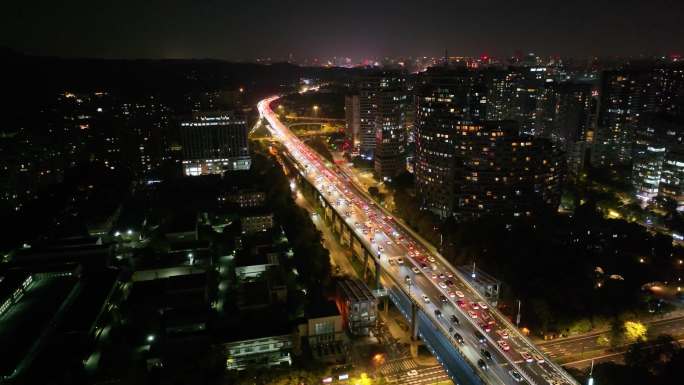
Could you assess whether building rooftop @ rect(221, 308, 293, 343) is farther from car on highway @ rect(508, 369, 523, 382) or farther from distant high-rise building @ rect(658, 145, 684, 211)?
distant high-rise building @ rect(658, 145, 684, 211)

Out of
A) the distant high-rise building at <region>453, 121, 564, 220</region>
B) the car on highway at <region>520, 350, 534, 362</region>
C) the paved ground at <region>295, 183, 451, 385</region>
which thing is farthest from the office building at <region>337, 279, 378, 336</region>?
the distant high-rise building at <region>453, 121, 564, 220</region>

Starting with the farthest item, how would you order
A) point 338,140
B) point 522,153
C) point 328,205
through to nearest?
1. point 338,140
2. point 328,205
3. point 522,153

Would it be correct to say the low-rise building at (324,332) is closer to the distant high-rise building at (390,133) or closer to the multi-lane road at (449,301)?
the multi-lane road at (449,301)

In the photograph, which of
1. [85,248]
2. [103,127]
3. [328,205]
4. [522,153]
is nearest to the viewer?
[85,248]

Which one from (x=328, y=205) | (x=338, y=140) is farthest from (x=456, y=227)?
(x=338, y=140)

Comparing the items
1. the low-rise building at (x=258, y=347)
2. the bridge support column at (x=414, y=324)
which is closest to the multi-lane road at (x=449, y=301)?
the bridge support column at (x=414, y=324)

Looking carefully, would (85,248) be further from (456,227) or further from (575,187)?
(575,187)
